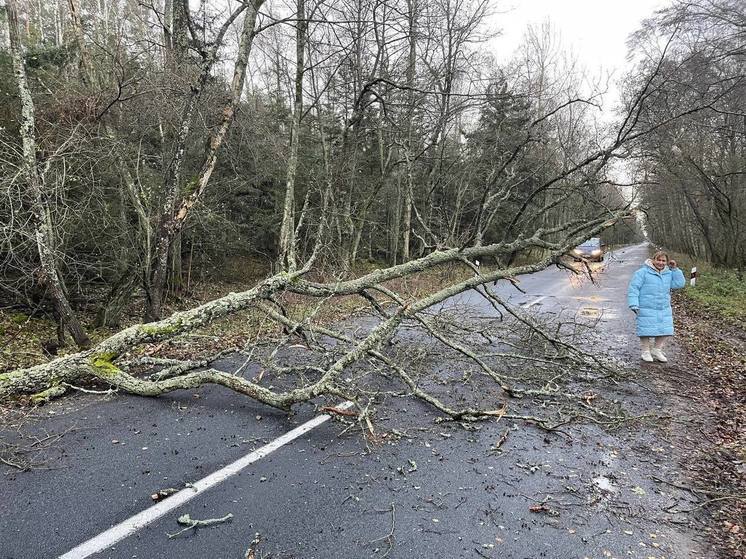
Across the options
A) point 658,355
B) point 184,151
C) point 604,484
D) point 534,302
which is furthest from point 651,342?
point 184,151

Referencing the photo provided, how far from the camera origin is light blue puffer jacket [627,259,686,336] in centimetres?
666

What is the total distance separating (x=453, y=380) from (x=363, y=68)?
1271cm

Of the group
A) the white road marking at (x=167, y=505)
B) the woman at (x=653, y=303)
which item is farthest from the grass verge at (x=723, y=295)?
the white road marking at (x=167, y=505)

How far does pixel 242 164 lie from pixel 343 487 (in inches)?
538

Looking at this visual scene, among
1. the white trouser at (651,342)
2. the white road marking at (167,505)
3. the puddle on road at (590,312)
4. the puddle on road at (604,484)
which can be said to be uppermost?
the white trouser at (651,342)

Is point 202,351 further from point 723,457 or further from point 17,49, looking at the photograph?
point 723,457

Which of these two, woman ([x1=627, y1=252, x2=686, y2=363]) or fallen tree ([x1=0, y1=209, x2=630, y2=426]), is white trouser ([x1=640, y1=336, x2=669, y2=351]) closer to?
woman ([x1=627, y1=252, x2=686, y2=363])

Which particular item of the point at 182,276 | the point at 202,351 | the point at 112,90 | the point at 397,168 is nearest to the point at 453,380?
the point at 202,351

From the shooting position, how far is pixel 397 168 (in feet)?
65.2

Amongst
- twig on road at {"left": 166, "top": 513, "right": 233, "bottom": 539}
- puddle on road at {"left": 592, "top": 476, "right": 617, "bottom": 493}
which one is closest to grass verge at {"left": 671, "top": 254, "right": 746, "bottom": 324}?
puddle on road at {"left": 592, "top": 476, "right": 617, "bottom": 493}

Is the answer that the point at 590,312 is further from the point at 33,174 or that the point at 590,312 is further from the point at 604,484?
the point at 33,174

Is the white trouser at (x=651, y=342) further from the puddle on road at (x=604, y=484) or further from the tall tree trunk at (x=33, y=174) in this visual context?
the tall tree trunk at (x=33, y=174)

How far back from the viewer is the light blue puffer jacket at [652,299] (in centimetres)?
666

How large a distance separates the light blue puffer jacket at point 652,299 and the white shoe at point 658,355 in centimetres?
30
